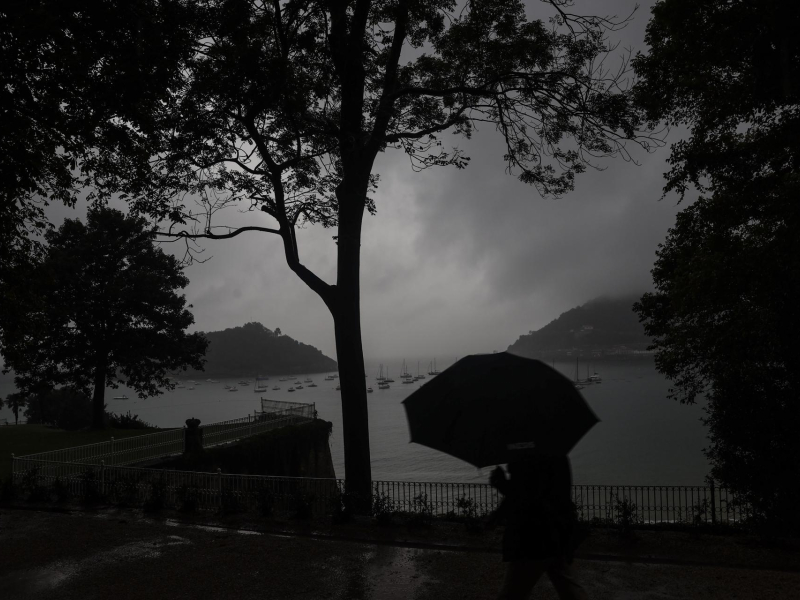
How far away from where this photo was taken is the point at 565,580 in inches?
156

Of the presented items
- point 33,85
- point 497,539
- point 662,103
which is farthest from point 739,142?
point 33,85

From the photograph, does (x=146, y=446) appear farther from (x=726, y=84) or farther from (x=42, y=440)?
(x=726, y=84)

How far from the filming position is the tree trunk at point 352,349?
11938 mm

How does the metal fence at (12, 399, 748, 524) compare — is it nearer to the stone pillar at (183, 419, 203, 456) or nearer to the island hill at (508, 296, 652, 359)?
the stone pillar at (183, 419, 203, 456)

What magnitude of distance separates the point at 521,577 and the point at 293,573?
12.6 ft

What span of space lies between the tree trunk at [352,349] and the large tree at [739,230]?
6444mm

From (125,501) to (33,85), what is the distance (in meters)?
7.53

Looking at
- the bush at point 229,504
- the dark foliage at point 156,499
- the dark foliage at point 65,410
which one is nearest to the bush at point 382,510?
the bush at point 229,504

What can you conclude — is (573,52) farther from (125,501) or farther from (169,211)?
(125,501)

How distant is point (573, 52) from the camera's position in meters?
13.0

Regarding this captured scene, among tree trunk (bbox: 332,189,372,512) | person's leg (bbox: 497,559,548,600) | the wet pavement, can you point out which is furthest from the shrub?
person's leg (bbox: 497,559,548,600)

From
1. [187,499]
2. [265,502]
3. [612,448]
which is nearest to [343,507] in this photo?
[265,502]

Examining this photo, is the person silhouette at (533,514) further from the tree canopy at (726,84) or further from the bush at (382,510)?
the tree canopy at (726,84)

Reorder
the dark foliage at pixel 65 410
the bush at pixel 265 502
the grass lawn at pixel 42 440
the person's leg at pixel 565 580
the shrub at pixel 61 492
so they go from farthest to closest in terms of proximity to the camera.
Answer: the dark foliage at pixel 65 410, the grass lawn at pixel 42 440, the shrub at pixel 61 492, the bush at pixel 265 502, the person's leg at pixel 565 580
